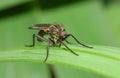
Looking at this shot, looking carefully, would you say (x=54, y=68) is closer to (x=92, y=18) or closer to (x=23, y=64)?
(x=23, y=64)

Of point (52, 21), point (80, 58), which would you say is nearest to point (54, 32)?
point (80, 58)

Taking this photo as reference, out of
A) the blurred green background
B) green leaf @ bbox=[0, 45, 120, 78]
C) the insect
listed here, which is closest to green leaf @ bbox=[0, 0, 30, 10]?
the blurred green background

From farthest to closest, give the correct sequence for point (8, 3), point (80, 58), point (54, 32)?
1. point (8, 3)
2. point (54, 32)
3. point (80, 58)

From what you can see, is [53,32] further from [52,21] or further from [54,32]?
[52,21]

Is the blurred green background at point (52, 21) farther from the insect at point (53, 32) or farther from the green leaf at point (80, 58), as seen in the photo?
the green leaf at point (80, 58)

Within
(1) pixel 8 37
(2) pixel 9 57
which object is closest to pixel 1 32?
(1) pixel 8 37

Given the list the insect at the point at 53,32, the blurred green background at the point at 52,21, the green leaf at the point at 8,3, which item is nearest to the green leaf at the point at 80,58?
the insect at the point at 53,32

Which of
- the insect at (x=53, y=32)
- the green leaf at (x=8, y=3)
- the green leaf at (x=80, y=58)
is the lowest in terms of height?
the green leaf at (x=80, y=58)
